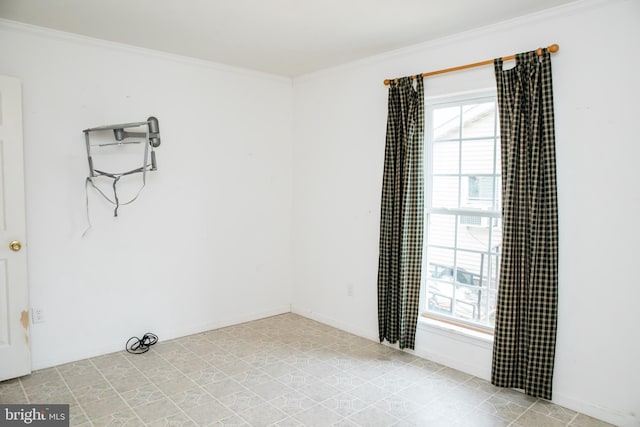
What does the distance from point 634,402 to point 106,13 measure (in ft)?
13.4

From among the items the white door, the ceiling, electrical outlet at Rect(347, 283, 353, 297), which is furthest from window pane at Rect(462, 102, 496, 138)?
the white door

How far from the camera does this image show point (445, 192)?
3418 mm

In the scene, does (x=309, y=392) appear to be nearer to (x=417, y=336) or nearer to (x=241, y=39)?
(x=417, y=336)

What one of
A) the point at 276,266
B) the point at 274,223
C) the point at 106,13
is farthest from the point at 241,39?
the point at 276,266

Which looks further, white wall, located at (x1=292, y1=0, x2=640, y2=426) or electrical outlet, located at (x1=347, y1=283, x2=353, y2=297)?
electrical outlet, located at (x1=347, y1=283, x2=353, y2=297)

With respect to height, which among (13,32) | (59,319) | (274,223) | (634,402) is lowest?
(634,402)

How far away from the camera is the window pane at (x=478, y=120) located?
10.3 ft

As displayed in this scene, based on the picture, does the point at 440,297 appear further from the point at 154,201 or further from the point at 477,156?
the point at 154,201

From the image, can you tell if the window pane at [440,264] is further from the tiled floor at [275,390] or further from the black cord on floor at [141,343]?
the black cord on floor at [141,343]

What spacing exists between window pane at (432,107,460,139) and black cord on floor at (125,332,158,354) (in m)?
2.98

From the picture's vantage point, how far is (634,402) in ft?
8.02

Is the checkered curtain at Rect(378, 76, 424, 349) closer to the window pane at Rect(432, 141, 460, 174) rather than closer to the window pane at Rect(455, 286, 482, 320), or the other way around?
the window pane at Rect(432, 141, 460, 174)

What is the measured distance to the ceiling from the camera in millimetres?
2668

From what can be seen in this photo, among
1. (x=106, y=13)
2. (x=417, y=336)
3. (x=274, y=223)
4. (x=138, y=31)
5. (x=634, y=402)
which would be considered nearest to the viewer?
(x=634, y=402)
